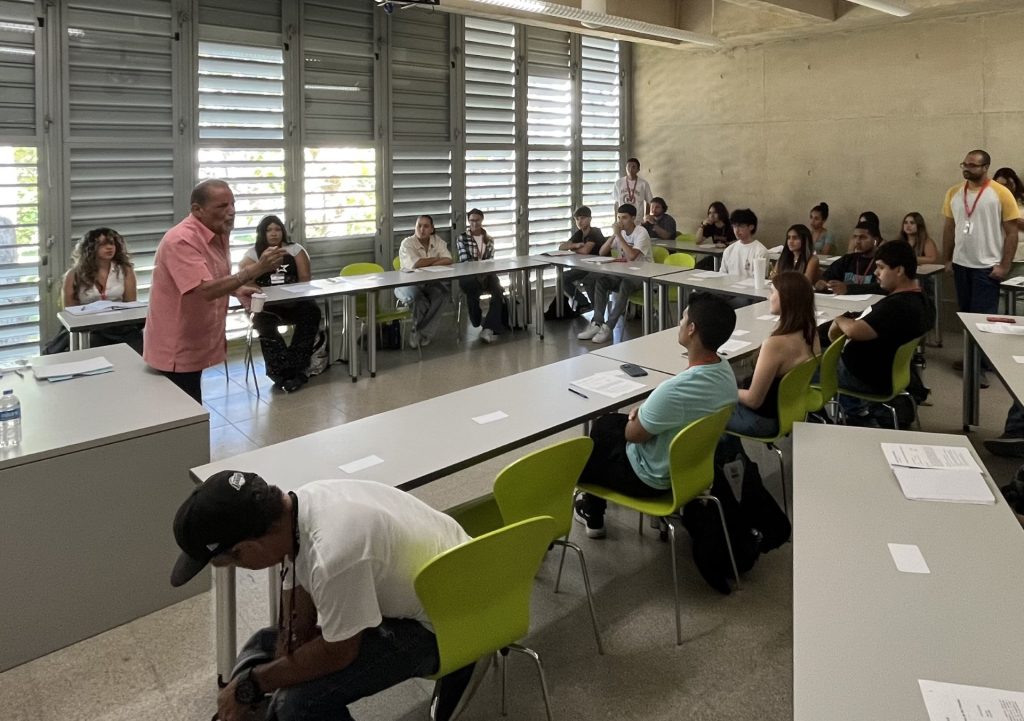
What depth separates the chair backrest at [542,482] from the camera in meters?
2.24

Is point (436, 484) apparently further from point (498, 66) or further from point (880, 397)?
point (498, 66)

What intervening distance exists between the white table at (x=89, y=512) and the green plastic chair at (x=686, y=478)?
159 cm

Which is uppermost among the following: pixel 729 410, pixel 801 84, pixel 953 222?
pixel 801 84

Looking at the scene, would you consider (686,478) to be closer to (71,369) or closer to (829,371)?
(829,371)

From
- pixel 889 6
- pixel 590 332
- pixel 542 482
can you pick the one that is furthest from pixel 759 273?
pixel 542 482

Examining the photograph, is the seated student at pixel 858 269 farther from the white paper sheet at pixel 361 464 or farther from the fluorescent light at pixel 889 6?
the white paper sheet at pixel 361 464

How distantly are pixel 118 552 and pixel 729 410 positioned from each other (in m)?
2.30

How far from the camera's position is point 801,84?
8453 mm

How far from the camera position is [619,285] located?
296 inches

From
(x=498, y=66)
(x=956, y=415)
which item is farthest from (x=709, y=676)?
(x=498, y=66)

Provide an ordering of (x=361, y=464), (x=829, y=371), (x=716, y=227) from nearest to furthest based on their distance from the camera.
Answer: (x=361, y=464) → (x=829, y=371) → (x=716, y=227)

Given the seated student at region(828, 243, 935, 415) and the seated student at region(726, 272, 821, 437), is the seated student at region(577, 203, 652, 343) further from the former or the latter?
the seated student at region(726, 272, 821, 437)

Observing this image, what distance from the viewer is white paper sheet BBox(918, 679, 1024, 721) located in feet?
4.29

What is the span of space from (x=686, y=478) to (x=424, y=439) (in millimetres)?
950
